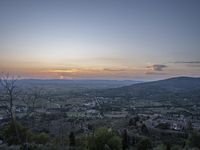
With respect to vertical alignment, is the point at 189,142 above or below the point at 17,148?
below

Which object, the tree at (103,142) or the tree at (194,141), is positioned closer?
the tree at (103,142)

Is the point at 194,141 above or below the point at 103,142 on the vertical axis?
below

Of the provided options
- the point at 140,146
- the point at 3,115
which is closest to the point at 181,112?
the point at 3,115

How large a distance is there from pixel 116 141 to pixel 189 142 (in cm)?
1465

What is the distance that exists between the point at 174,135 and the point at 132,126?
11.2m

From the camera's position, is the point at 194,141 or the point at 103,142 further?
the point at 194,141

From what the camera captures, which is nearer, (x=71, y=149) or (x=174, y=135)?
(x=71, y=149)

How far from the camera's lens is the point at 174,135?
62500 millimetres

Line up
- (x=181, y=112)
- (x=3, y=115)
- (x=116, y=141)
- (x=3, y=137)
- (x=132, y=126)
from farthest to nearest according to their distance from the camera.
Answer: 1. (x=181, y=112)
2. (x=3, y=115)
3. (x=132, y=126)
4. (x=3, y=137)
5. (x=116, y=141)

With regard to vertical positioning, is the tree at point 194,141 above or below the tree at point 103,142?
below

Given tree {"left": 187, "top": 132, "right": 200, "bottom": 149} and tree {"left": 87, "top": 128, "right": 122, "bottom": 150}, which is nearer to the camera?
tree {"left": 87, "top": 128, "right": 122, "bottom": 150}

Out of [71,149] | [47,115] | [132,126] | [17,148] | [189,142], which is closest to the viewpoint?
[17,148]

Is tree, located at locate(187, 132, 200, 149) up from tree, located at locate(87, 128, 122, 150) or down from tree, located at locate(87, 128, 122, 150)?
down

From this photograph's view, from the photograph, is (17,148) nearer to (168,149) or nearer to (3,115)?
(168,149)
